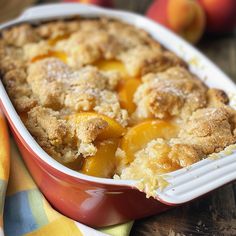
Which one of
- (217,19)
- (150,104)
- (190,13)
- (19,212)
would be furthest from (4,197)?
(217,19)

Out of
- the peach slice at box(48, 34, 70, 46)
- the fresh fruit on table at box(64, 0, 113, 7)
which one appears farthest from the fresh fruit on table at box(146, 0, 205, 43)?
the peach slice at box(48, 34, 70, 46)

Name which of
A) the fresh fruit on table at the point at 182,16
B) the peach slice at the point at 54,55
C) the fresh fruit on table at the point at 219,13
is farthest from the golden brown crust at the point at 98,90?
the fresh fruit on table at the point at 219,13

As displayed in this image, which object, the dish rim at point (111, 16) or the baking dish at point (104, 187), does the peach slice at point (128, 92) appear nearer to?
the dish rim at point (111, 16)

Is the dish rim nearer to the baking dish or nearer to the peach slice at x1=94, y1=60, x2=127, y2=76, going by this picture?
the baking dish

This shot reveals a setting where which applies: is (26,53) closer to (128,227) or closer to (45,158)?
(45,158)

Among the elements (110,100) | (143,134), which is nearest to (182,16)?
(110,100)
